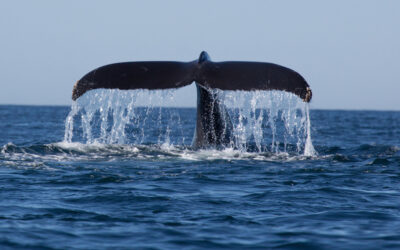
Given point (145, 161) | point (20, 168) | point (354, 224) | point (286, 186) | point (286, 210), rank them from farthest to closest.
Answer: point (145, 161) → point (20, 168) → point (286, 186) → point (286, 210) → point (354, 224)

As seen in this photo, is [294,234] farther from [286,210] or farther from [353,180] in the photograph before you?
[353,180]

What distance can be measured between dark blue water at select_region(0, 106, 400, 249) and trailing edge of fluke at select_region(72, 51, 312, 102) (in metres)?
1.21

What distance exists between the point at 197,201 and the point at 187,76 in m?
2.91

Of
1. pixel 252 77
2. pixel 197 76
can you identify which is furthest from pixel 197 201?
pixel 197 76

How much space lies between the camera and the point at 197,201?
7.65 m

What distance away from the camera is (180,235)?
6.16 metres

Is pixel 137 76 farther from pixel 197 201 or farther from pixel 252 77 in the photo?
pixel 197 201

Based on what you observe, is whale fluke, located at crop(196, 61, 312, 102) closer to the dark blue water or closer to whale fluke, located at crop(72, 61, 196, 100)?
whale fluke, located at crop(72, 61, 196, 100)

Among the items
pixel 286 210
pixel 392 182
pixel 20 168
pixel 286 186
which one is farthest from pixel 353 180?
pixel 20 168

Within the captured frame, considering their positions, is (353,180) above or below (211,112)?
below

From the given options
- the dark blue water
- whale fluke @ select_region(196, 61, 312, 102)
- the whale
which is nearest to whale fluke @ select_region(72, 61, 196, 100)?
the whale

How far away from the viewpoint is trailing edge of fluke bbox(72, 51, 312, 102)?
9.55 meters

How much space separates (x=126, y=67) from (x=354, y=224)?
4684 millimetres

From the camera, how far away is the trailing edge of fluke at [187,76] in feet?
31.3
